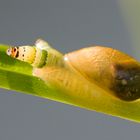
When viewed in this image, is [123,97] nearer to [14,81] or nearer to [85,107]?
[85,107]

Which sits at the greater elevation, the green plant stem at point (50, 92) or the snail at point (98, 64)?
the snail at point (98, 64)

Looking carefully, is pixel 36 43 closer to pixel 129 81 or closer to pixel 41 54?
pixel 41 54

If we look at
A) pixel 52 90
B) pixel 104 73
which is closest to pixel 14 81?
pixel 52 90

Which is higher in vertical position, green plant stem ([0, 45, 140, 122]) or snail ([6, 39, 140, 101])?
snail ([6, 39, 140, 101])

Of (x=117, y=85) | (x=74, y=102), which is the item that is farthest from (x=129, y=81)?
(x=74, y=102)

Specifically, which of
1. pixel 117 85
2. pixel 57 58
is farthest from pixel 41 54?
pixel 117 85

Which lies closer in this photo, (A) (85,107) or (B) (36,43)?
(A) (85,107)
